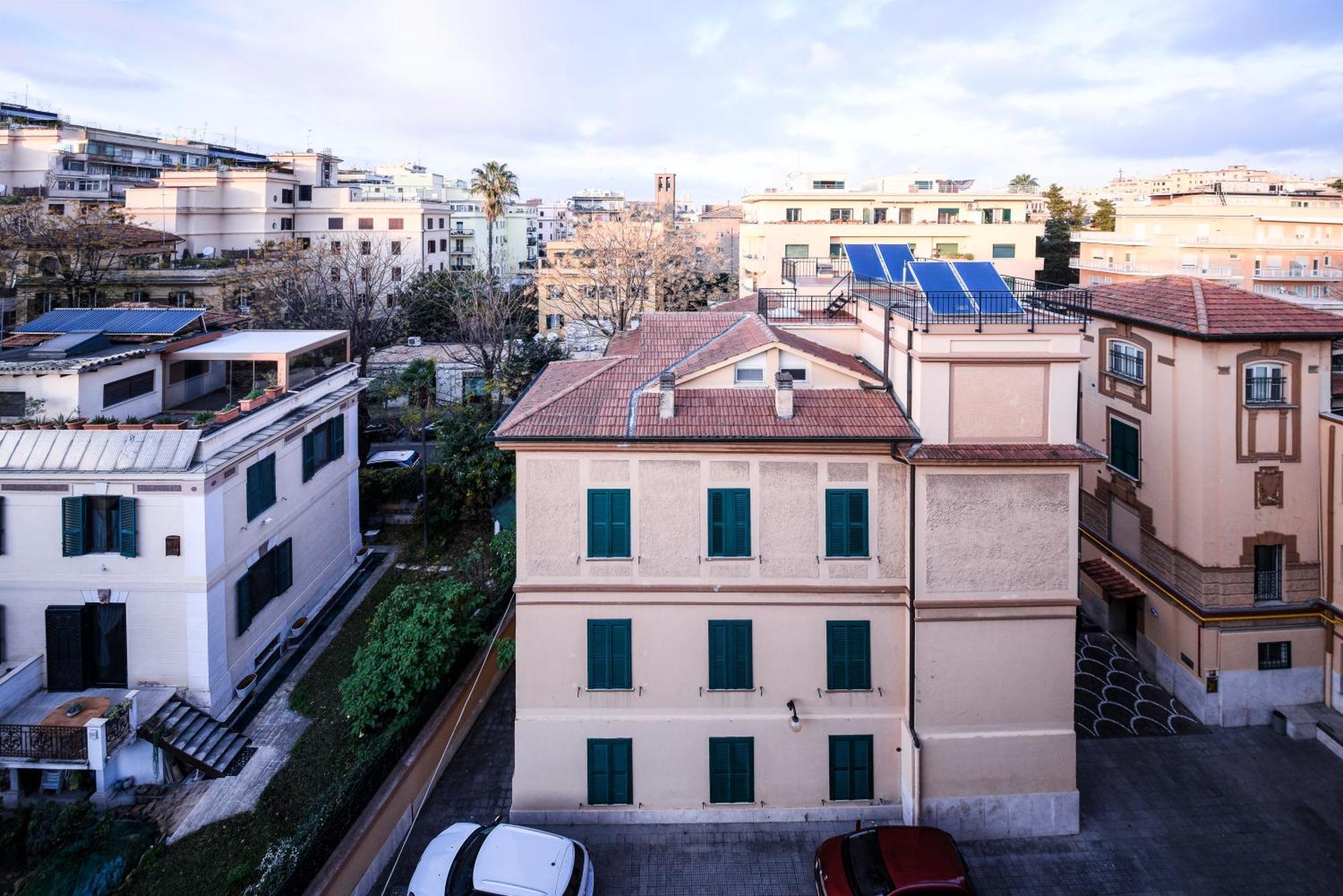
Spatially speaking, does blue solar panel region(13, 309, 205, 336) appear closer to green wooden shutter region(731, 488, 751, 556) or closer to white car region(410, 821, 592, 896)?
white car region(410, 821, 592, 896)

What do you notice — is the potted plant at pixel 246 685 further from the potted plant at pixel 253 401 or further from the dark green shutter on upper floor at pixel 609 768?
the dark green shutter on upper floor at pixel 609 768

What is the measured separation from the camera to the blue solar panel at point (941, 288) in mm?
15898

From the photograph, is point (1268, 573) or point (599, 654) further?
point (1268, 573)

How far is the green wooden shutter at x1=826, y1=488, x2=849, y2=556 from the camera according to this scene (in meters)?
15.5

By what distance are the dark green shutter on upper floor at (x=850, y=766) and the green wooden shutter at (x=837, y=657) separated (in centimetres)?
102

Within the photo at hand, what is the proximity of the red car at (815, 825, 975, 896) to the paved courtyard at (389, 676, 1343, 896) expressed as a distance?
2.69ft

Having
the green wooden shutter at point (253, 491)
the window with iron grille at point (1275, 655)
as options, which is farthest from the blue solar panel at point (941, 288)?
the green wooden shutter at point (253, 491)

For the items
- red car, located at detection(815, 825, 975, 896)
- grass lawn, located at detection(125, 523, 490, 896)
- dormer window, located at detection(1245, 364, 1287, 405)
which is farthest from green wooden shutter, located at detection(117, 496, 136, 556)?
dormer window, located at detection(1245, 364, 1287, 405)

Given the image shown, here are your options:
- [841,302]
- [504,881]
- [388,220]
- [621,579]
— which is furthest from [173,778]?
[388,220]

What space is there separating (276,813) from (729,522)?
32.4 feet

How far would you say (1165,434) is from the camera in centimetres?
2053

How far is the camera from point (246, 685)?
18797 millimetres

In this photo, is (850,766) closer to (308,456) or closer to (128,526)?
(128,526)

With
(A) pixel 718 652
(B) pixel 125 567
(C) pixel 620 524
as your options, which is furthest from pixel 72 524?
(A) pixel 718 652
